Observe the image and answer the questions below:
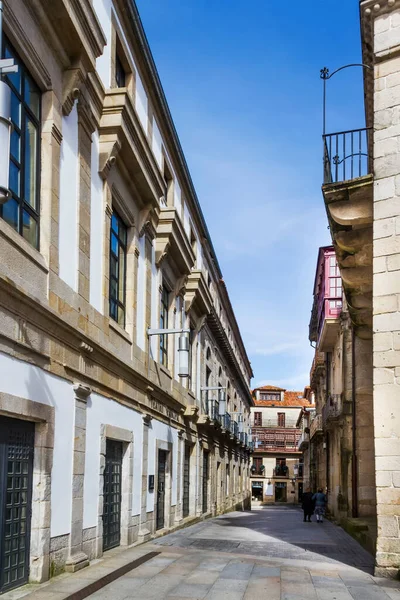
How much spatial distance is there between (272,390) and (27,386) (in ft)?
242

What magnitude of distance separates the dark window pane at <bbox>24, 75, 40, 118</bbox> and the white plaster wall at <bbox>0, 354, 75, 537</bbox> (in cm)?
324

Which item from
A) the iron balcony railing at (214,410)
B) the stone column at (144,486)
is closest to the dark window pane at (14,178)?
the stone column at (144,486)

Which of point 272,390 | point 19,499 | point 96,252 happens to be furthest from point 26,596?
point 272,390

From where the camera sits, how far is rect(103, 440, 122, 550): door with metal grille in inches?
457

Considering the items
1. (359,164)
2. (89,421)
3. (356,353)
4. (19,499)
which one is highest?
(359,164)

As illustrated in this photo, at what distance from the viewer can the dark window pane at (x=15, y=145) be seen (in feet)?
26.2

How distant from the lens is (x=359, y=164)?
38.1ft

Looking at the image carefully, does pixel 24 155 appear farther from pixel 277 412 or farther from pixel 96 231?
pixel 277 412

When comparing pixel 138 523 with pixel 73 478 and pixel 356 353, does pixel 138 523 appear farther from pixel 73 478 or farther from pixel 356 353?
pixel 356 353

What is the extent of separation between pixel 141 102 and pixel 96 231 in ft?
15.5

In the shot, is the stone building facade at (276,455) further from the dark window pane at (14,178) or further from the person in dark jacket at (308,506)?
the dark window pane at (14,178)

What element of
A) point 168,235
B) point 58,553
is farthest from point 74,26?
point 168,235

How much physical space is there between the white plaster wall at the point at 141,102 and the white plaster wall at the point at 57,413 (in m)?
7.07

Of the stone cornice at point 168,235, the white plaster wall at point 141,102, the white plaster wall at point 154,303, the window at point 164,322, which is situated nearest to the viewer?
the white plaster wall at point 141,102
